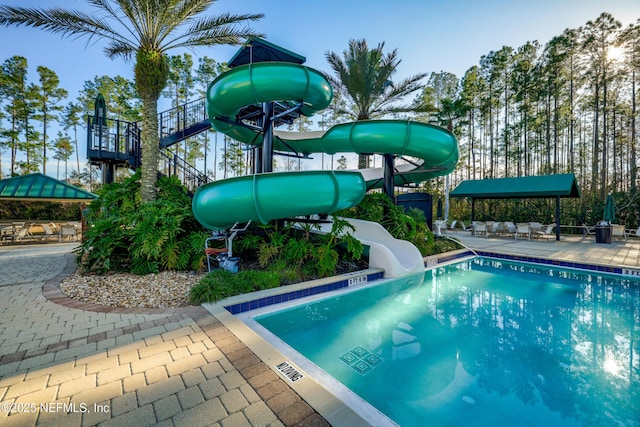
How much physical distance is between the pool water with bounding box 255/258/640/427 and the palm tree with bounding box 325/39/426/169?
10.9 metres

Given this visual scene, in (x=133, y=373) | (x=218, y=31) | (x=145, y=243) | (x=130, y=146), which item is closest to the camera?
(x=133, y=373)

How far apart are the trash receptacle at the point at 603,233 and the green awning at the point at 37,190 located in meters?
25.2

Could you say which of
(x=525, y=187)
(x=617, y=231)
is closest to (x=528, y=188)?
(x=525, y=187)

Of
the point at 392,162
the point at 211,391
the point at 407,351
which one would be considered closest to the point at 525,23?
the point at 392,162

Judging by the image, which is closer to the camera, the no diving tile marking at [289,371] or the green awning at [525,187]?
the no diving tile marking at [289,371]

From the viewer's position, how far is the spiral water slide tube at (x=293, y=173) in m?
4.67

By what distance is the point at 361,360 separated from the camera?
11.3 feet

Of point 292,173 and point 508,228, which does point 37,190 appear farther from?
point 508,228

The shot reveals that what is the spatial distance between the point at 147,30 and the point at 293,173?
22.5ft

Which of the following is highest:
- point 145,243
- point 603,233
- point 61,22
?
point 61,22

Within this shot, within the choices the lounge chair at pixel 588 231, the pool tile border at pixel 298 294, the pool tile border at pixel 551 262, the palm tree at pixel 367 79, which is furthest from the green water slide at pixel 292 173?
the lounge chair at pixel 588 231

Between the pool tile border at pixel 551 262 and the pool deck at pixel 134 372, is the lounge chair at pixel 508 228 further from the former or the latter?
the pool deck at pixel 134 372

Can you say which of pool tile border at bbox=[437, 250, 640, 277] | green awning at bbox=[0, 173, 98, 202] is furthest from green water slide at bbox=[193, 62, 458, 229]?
green awning at bbox=[0, 173, 98, 202]

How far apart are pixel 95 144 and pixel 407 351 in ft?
43.4
